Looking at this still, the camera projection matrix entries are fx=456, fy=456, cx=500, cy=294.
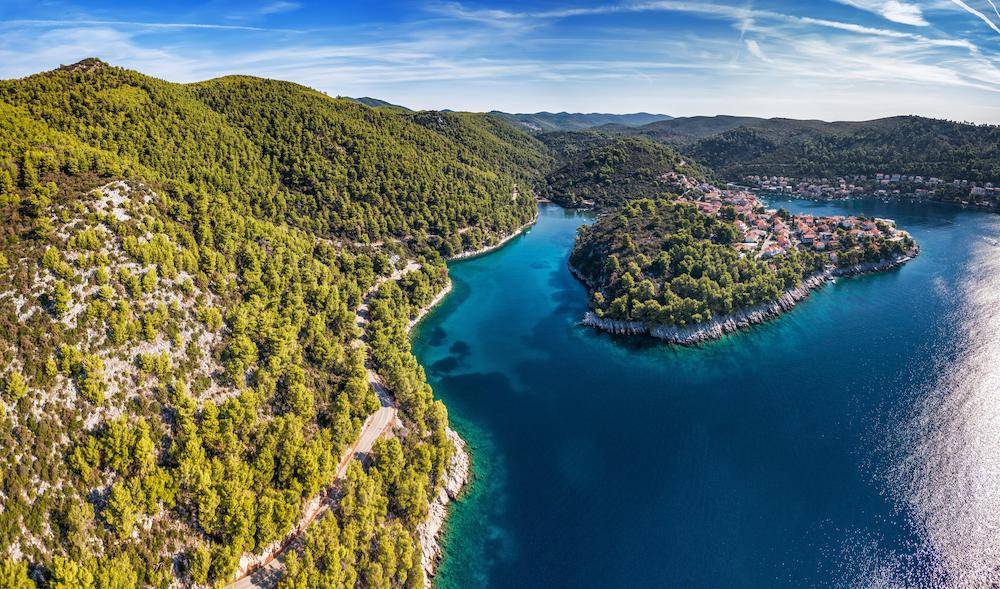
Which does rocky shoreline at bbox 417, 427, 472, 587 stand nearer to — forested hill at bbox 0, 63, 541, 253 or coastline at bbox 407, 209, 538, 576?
coastline at bbox 407, 209, 538, 576

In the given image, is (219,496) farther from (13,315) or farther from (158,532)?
(13,315)

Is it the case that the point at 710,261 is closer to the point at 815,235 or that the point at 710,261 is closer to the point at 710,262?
the point at 710,262

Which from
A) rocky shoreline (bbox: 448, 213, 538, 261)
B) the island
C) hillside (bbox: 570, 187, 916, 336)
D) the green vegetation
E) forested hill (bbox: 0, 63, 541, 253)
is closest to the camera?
forested hill (bbox: 0, 63, 541, 253)

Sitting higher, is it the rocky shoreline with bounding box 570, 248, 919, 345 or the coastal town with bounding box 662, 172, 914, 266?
the coastal town with bounding box 662, 172, 914, 266

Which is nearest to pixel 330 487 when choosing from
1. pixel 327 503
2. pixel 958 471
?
pixel 327 503

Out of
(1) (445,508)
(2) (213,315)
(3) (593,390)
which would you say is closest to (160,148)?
(2) (213,315)

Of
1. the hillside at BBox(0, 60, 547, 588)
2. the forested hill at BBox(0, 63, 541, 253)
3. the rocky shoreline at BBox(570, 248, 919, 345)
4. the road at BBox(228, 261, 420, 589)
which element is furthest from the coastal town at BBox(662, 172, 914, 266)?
the hillside at BBox(0, 60, 547, 588)
